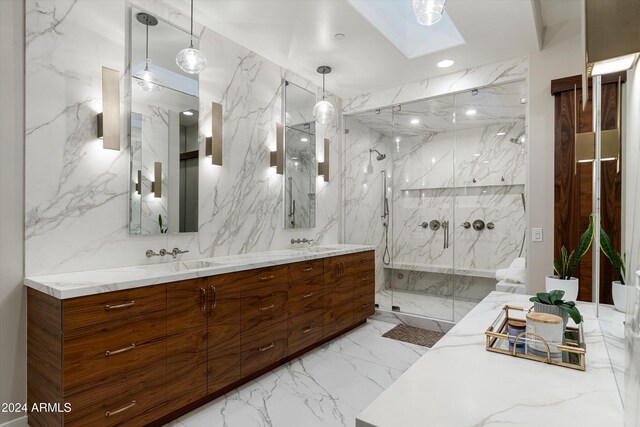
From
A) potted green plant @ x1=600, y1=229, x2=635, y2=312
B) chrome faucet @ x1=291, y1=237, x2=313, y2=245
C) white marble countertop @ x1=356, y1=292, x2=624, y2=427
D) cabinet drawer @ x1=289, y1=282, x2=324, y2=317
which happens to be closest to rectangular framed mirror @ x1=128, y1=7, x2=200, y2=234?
cabinet drawer @ x1=289, y1=282, x2=324, y2=317

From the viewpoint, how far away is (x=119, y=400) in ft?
5.91

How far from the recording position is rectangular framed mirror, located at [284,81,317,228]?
3.71 m

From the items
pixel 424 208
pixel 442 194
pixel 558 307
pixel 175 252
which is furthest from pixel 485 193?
pixel 175 252

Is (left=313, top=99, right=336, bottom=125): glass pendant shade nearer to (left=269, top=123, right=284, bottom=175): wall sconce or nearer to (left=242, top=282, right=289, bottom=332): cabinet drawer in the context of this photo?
(left=269, top=123, right=284, bottom=175): wall sconce

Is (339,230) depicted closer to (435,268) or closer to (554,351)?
(435,268)

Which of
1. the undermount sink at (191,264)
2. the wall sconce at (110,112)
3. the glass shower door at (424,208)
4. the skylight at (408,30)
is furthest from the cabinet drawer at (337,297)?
the skylight at (408,30)

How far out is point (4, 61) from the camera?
6.19 ft

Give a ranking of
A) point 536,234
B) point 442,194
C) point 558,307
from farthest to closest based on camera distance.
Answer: point 442,194 → point 536,234 → point 558,307

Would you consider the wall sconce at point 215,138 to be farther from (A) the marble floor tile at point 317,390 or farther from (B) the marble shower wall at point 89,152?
(A) the marble floor tile at point 317,390

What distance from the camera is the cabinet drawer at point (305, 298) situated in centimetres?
291

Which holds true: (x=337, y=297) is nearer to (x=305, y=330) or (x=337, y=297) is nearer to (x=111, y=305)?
(x=305, y=330)

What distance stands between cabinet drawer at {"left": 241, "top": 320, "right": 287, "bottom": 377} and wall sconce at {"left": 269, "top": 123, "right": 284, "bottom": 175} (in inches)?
60.8

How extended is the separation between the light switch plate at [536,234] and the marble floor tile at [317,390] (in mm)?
1455

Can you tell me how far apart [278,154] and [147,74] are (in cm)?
140
